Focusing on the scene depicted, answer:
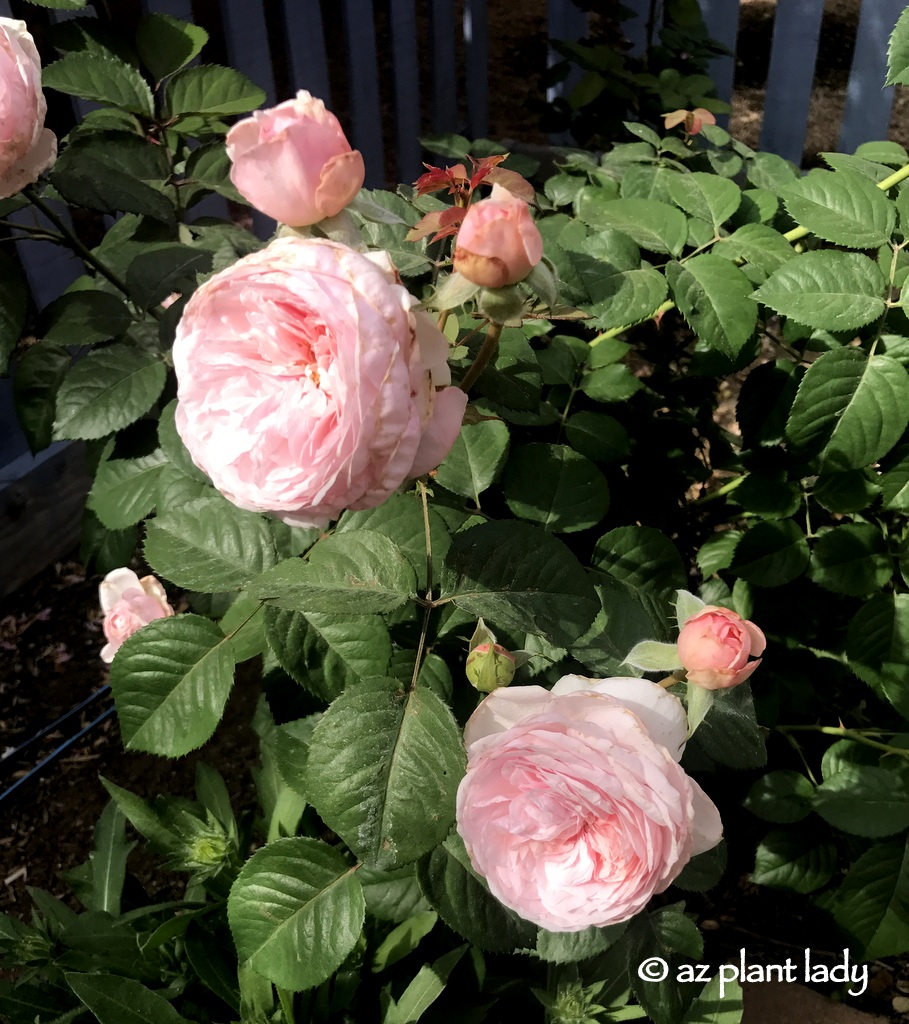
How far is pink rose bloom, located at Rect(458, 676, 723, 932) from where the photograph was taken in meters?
0.49

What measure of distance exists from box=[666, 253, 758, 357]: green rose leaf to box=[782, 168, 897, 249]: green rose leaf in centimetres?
9

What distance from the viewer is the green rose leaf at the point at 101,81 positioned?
99 centimetres

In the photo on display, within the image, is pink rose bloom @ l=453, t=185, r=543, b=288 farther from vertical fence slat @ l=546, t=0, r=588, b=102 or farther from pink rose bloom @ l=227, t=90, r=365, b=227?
vertical fence slat @ l=546, t=0, r=588, b=102

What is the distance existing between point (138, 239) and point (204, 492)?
0.39 meters

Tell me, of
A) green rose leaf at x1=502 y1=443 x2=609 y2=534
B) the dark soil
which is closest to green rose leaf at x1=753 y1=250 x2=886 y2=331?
green rose leaf at x1=502 y1=443 x2=609 y2=534

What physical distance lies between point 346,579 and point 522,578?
0.13 m

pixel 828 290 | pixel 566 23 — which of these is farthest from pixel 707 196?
pixel 566 23

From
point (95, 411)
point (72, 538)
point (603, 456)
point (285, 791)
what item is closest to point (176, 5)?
point (72, 538)

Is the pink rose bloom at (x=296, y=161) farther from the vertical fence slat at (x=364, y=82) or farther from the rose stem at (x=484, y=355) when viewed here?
the vertical fence slat at (x=364, y=82)

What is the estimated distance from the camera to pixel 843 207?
0.91 meters

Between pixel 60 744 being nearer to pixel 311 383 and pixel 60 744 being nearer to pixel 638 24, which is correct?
pixel 311 383

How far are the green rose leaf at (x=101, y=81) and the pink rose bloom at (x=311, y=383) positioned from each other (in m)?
0.67

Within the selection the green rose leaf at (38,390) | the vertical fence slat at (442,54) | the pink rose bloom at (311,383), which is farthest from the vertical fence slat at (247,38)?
the pink rose bloom at (311,383)

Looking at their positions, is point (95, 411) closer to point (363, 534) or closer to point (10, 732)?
point (363, 534)
